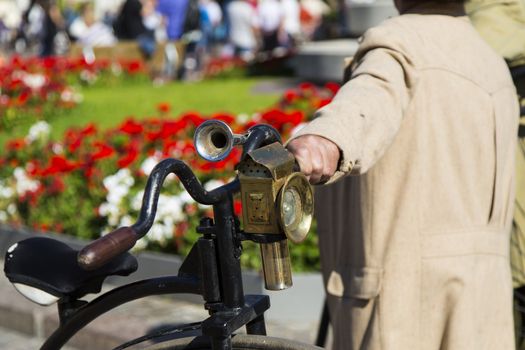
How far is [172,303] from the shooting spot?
17.4 feet

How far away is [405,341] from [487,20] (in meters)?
1.03

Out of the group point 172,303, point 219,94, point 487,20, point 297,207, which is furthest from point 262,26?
point 297,207

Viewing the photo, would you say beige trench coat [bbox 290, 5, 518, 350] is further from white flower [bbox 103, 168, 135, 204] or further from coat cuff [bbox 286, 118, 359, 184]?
white flower [bbox 103, 168, 135, 204]

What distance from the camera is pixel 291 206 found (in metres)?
1.79

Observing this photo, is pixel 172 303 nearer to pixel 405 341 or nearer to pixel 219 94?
pixel 405 341

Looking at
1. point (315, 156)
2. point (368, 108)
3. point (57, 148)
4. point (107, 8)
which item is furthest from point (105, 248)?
point (107, 8)

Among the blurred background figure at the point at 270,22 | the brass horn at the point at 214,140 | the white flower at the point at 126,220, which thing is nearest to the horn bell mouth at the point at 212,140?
the brass horn at the point at 214,140

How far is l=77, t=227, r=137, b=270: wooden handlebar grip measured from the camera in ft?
5.79

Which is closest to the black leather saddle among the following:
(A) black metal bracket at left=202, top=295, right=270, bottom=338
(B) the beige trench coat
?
(A) black metal bracket at left=202, top=295, right=270, bottom=338

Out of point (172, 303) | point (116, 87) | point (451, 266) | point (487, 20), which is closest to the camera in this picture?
point (451, 266)

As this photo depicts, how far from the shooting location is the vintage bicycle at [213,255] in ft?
5.81

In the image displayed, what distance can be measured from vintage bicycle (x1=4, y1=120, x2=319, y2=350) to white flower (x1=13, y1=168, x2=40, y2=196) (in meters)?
4.65

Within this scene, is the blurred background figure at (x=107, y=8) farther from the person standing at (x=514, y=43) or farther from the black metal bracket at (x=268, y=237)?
the black metal bracket at (x=268, y=237)

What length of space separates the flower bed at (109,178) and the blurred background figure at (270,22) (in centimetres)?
1225
